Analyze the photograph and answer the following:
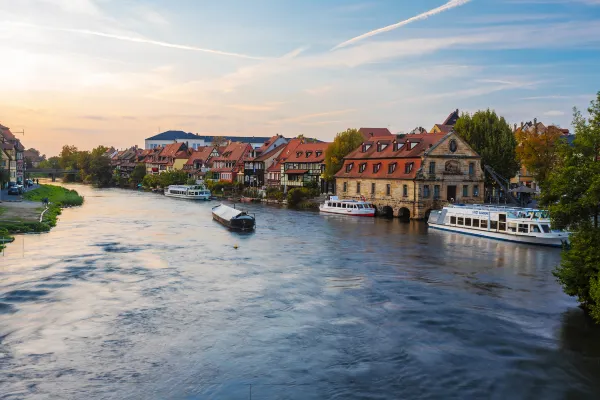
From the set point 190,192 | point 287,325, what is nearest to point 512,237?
point 287,325

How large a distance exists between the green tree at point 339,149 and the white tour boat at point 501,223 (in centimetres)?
2751

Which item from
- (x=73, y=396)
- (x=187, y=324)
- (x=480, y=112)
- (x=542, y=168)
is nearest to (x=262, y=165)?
(x=480, y=112)

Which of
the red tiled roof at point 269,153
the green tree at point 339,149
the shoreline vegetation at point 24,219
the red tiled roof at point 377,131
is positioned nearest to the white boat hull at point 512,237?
the green tree at point 339,149

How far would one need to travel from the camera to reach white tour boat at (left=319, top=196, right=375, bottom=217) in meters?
72.1

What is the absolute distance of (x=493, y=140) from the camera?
71688mm

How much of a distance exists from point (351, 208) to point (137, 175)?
329 feet

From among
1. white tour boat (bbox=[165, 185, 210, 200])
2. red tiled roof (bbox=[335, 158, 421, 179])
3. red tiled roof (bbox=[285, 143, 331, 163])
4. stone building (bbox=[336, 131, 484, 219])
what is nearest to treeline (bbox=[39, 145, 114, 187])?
white tour boat (bbox=[165, 185, 210, 200])

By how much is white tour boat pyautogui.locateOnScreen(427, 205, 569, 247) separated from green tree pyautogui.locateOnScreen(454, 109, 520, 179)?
15887mm

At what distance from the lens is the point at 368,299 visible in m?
28.8

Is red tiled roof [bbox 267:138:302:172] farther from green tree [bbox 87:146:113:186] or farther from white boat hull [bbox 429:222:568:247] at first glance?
green tree [bbox 87:146:113:186]

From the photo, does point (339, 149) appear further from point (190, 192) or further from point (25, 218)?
point (25, 218)

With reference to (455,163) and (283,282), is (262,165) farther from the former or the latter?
(283,282)

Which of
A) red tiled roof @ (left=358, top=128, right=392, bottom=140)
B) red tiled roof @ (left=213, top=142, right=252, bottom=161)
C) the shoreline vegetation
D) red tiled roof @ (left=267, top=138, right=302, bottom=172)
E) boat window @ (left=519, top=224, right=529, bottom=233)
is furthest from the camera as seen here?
red tiled roof @ (left=213, top=142, right=252, bottom=161)

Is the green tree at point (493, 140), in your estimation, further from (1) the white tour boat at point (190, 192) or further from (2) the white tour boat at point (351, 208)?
(1) the white tour boat at point (190, 192)
